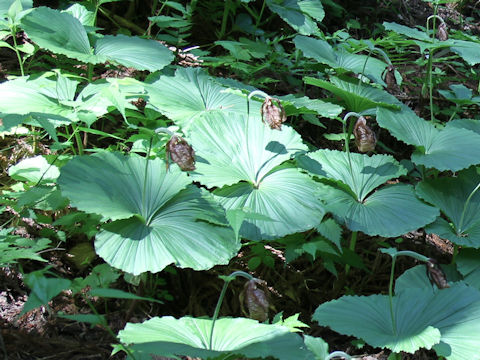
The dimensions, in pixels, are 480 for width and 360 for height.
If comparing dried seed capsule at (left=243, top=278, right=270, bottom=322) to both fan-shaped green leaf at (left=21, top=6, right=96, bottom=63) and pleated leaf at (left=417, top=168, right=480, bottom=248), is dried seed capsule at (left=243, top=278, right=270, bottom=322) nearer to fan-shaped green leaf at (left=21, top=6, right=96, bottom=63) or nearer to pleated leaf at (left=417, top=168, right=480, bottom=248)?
pleated leaf at (left=417, top=168, right=480, bottom=248)

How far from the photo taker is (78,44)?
2.94 meters

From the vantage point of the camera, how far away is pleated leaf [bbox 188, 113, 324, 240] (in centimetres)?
228

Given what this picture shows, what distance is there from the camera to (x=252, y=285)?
1.79 m

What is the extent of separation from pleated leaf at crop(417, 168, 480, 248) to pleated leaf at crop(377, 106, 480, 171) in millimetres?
121

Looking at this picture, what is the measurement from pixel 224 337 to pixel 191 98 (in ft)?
5.10

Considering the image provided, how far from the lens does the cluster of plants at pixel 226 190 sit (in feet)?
5.93

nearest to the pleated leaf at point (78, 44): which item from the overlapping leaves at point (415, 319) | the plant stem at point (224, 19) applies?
Result: the plant stem at point (224, 19)

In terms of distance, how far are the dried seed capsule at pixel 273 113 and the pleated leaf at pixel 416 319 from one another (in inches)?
33.8

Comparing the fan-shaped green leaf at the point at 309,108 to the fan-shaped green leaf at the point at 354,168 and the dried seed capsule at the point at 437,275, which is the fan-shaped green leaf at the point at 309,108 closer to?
the fan-shaped green leaf at the point at 354,168

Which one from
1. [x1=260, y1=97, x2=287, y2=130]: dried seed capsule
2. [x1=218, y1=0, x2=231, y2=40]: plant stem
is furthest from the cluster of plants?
[x1=218, y1=0, x2=231, y2=40]: plant stem

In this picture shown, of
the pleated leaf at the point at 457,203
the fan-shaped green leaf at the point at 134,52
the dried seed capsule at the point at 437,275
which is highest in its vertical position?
the fan-shaped green leaf at the point at 134,52

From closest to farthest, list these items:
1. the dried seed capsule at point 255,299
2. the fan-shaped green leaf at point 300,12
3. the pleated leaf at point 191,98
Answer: the dried seed capsule at point 255,299, the pleated leaf at point 191,98, the fan-shaped green leaf at point 300,12

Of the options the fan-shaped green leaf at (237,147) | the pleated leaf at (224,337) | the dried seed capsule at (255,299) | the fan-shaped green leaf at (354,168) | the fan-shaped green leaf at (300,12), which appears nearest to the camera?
the pleated leaf at (224,337)

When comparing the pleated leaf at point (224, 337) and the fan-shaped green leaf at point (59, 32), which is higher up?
the fan-shaped green leaf at point (59, 32)
